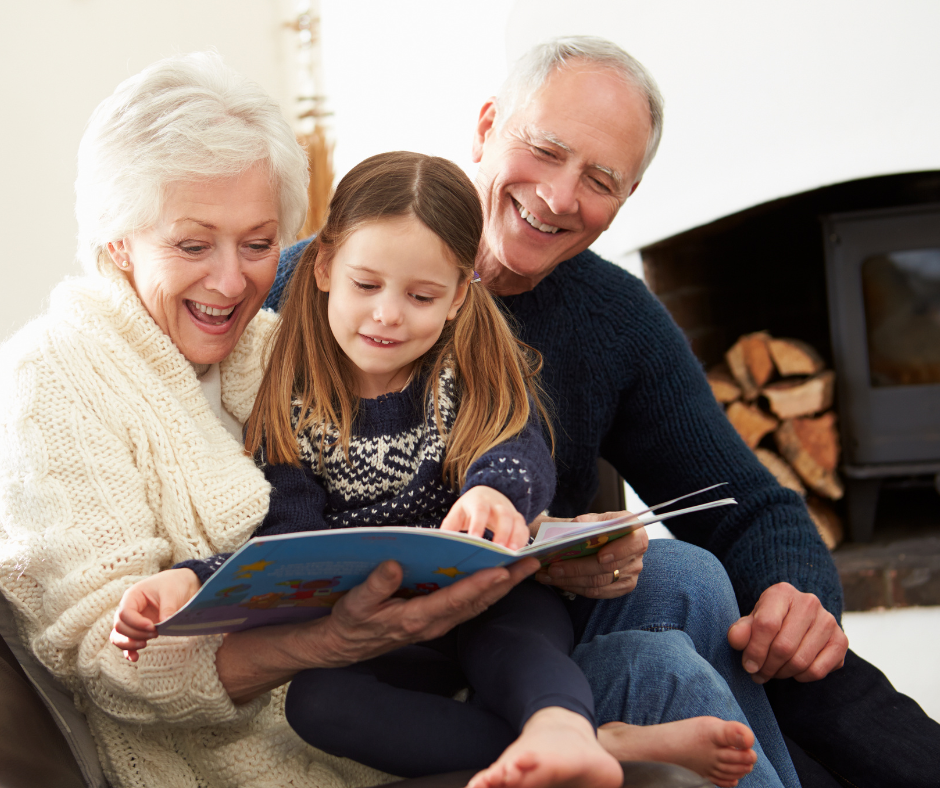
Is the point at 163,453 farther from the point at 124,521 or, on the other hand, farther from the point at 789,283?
the point at 789,283

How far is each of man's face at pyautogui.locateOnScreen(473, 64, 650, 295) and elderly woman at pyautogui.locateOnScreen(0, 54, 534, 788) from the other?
0.38m

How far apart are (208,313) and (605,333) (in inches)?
25.1

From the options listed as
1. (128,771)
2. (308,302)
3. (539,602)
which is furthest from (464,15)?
(128,771)

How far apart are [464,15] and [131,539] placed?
6.75ft

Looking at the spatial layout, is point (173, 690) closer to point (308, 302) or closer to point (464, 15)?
point (308, 302)

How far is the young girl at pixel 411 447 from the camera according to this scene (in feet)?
2.89

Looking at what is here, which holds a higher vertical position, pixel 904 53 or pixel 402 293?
pixel 904 53

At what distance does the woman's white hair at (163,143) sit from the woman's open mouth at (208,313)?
0.11 metres

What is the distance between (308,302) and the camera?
1.20 meters

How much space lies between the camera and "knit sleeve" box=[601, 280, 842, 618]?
4.48ft

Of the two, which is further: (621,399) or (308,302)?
(621,399)

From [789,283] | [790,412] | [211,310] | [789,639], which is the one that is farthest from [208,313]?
[789,283]

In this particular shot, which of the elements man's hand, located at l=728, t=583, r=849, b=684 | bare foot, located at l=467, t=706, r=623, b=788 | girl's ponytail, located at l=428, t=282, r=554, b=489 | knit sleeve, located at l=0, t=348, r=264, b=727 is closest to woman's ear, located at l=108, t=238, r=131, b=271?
knit sleeve, located at l=0, t=348, r=264, b=727

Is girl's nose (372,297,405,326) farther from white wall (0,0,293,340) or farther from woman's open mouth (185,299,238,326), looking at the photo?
white wall (0,0,293,340)
